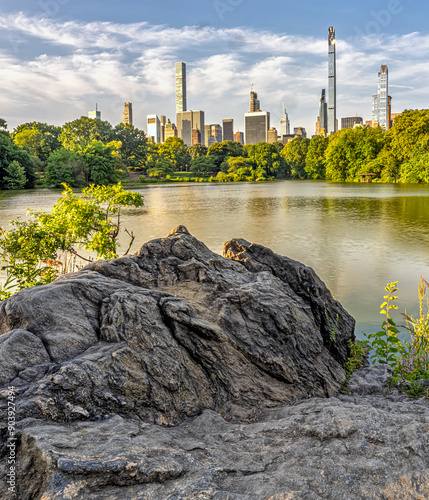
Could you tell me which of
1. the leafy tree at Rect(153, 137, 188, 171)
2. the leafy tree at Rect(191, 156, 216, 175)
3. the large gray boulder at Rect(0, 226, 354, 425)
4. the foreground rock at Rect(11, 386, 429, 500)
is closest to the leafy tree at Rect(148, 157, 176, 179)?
the leafy tree at Rect(153, 137, 188, 171)

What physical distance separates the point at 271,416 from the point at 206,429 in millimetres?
450

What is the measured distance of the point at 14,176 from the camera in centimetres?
4619

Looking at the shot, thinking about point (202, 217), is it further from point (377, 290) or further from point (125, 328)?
point (125, 328)

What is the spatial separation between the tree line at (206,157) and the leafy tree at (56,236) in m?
42.9

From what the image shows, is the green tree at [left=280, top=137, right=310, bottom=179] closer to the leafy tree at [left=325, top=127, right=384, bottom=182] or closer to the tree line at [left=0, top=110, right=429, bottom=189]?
the tree line at [left=0, top=110, right=429, bottom=189]

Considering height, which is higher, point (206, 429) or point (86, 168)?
point (86, 168)

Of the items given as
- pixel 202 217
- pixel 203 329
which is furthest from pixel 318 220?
pixel 203 329

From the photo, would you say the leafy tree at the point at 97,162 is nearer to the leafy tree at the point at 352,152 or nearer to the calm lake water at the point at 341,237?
the leafy tree at the point at 352,152

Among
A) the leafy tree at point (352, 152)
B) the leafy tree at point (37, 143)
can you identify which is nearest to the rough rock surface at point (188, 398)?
the leafy tree at point (352, 152)

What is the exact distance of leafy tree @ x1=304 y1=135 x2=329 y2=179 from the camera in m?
80.8

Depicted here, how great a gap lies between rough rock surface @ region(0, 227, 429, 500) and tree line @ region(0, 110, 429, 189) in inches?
1863

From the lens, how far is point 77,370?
7.22 feet

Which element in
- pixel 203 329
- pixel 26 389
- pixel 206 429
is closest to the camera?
pixel 26 389

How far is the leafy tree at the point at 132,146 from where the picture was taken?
85.4m
